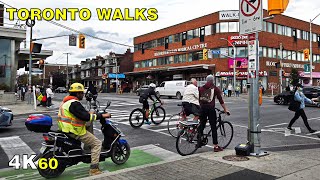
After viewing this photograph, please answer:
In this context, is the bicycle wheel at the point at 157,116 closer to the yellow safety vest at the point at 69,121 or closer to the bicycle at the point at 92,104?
the bicycle at the point at 92,104

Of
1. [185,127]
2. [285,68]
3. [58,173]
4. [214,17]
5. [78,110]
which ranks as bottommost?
[58,173]

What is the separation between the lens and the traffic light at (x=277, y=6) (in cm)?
589

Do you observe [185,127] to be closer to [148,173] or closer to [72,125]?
[148,173]

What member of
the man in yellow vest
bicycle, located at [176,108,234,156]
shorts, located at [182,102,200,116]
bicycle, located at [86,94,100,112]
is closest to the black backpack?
bicycle, located at [176,108,234,156]

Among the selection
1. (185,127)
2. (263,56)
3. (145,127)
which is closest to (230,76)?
(263,56)

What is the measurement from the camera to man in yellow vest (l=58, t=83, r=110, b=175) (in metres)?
5.33

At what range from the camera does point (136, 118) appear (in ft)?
37.3

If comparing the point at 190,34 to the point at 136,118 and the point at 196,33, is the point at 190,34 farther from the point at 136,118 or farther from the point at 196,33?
the point at 136,118

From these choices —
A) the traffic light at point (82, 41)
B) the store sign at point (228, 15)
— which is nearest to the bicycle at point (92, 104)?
the traffic light at point (82, 41)

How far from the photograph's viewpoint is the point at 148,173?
5496 millimetres

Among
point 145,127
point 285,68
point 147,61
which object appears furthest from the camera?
point 147,61

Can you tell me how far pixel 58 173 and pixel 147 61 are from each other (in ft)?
195

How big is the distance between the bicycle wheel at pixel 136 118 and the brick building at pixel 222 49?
31.3 meters

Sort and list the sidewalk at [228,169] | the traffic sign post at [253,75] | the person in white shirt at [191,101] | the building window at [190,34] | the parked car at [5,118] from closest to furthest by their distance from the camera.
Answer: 1. the sidewalk at [228,169]
2. the traffic sign post at [253,75]
3. the person in white shirt at [191,101]
4. the parked car at [5,118]
5. the building window at [190,34]
